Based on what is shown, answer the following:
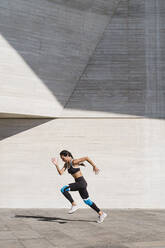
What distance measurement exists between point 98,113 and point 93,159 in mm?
1646

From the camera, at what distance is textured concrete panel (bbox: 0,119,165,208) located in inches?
Result: 425

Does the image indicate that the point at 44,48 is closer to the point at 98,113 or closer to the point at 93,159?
the point at 98,113

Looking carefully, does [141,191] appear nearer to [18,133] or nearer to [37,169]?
[37,169]

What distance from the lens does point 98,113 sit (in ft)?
36.2

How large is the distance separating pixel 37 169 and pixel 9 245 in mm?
5816

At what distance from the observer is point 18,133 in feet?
36.6

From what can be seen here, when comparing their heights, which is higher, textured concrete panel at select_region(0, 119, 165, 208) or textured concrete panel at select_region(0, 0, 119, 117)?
textured concrete panel at select_region(0, 0, 119, 117)

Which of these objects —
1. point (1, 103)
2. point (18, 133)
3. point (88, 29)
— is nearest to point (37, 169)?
point (18, 133)

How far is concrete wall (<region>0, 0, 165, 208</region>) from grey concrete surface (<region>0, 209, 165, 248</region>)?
247 cm

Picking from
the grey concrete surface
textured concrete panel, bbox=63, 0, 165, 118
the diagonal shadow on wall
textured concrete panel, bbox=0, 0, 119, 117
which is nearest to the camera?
the grey concrete surface

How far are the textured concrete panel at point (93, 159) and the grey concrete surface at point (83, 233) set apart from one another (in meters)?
2.34

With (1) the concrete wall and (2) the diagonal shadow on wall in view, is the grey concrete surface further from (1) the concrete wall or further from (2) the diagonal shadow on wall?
(2) the diagonal shadow on wall

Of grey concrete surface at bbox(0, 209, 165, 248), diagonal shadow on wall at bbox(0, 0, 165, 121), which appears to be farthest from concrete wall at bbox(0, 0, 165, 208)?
grey concrete surface at bbox(0, 209, 165, 248)

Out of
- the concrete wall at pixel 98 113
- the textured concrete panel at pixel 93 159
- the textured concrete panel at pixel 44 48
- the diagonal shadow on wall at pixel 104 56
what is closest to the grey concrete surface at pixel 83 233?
the textured concrete panel at pixel 93 159
